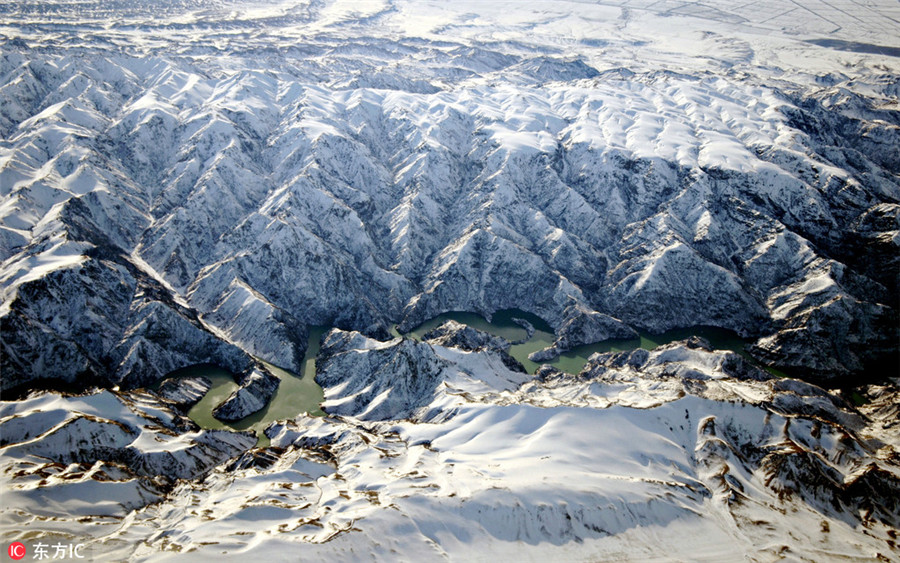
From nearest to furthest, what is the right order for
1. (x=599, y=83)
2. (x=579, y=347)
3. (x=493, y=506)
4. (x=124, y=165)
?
1. (x=493, y=506)
2. (x=579, y=347)
3. (x=124, y=165)
4. (x=599, y=83)

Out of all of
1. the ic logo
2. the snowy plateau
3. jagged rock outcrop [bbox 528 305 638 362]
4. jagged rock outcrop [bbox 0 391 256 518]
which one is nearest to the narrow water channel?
the snowy plateau

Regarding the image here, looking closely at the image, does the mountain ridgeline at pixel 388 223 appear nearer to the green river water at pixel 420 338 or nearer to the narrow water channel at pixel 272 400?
the green river water at pixel 420 338

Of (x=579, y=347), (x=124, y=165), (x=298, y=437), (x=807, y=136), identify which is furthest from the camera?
(x=807, y=136)

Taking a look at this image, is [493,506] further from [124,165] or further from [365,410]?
[124,165]

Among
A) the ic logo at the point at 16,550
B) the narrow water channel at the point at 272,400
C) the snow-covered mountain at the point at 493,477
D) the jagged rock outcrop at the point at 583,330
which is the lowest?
the narrow water channel at the point at 272,400

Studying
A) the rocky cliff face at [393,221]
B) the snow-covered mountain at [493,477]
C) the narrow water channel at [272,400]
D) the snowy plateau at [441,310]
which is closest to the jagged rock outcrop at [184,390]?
the snowy plateau at [441,310]

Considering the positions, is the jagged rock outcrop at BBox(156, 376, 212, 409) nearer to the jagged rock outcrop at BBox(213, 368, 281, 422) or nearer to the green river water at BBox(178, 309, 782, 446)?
the green river water at BBox(178, 309, 782, 446)

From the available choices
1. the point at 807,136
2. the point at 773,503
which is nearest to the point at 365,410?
the point at 773,503
